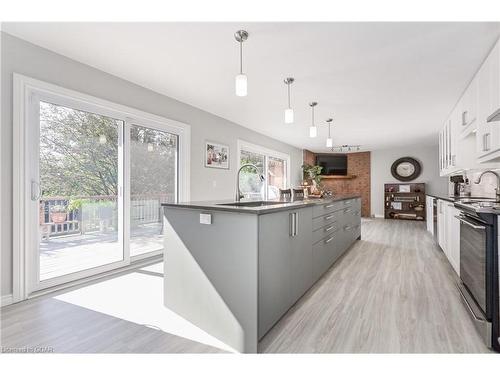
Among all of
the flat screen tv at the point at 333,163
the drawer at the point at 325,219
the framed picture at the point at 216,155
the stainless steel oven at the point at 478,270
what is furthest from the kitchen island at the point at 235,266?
the flat screen tv at the point at 333,163

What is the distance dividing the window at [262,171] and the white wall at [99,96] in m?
0.67

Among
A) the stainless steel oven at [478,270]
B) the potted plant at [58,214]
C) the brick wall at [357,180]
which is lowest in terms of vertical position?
the stainless steel oven at [478,270]

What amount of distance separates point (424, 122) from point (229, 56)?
173 inches

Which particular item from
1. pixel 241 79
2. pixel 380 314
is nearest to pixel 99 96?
pixel 241 79

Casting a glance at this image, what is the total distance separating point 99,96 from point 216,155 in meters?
2.13

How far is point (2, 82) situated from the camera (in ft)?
7.32

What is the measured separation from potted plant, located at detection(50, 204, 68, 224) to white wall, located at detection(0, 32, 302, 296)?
409 millimetres

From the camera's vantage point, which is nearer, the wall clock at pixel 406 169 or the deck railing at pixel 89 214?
the deck railing at pixel 89 214

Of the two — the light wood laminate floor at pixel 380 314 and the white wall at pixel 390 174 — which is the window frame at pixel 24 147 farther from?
the white wall at pixel 390 174

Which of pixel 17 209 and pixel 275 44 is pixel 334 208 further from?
pixel 17 209

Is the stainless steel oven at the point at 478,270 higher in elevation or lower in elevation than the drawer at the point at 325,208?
lower

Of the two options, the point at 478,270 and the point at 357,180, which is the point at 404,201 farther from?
the point at 478,270

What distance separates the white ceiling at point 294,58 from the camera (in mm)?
2158

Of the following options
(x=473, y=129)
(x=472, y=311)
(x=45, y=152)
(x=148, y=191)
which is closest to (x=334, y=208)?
(x=472, y=311)
